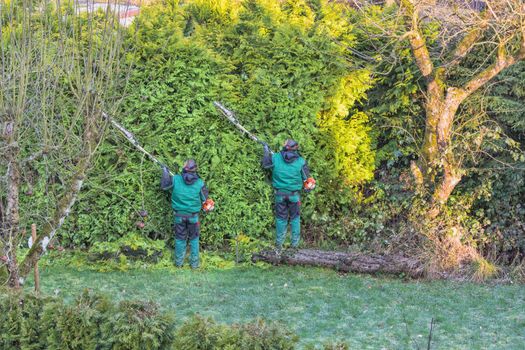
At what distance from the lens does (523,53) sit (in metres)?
10.9

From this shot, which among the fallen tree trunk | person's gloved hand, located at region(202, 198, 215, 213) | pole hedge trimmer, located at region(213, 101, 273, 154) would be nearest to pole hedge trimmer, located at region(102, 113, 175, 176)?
person's gloved hand, located at region(202, 198, 215, 213)

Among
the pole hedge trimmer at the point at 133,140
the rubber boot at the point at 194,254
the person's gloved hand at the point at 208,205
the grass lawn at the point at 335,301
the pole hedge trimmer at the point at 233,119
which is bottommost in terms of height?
the grass lawn at the point at 335,301

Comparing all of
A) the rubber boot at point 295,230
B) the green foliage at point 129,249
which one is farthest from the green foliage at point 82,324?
the rubber boot at point 295,230

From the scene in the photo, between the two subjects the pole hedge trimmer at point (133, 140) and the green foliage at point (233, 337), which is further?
the pole hedge trimmer at point (133, 140)

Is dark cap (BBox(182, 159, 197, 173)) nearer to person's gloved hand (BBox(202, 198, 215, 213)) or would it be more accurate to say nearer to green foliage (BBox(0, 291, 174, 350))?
person's gloved hand (BBox(202, 198, 215, 213))

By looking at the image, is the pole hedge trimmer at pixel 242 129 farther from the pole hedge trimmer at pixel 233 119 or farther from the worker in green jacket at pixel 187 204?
the worker in green jacket at pixel 187 204

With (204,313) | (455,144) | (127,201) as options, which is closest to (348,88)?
(455,144)

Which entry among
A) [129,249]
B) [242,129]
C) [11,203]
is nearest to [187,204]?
[129,249]

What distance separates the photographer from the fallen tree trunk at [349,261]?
11133 mm

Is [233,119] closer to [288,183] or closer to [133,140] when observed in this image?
[288,183]

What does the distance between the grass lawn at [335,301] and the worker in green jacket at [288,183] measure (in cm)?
84

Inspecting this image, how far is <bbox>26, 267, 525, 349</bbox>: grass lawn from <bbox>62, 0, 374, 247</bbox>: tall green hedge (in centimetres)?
114

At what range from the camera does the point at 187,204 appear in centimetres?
1114

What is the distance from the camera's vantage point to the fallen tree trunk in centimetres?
1113
